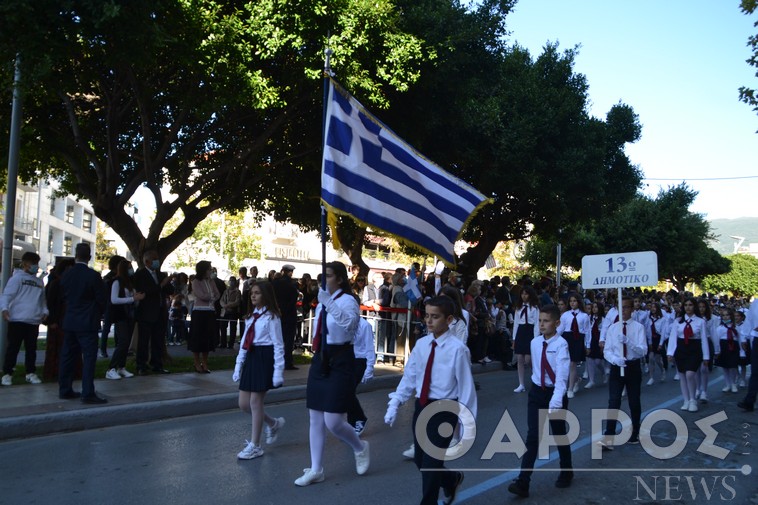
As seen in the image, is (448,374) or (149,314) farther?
(149,314)

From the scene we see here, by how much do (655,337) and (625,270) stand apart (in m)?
5.42

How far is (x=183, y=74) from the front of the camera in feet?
48.0

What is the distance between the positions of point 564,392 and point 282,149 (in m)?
14.3

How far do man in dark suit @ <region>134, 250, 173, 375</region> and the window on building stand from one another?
206 ft

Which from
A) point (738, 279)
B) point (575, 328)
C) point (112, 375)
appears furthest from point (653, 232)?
point (738, 279)

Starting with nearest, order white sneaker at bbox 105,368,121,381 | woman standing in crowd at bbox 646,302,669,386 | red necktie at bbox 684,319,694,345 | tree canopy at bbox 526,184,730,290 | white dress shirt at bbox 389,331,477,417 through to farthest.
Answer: white dress shirt at bbox 389,331,477,417 → white sneaker at bbox 105,368,121,381 → red necktie at bbox 684,319,694,345 → woman standing in crowd at bbox 646,302,669,386 → tree canopy at bbox 526,184,730,290

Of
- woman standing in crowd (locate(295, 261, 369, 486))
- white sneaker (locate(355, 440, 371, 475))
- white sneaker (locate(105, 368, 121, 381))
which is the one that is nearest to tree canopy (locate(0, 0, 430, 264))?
white sneaker (locate(105, 368, 121, 381))

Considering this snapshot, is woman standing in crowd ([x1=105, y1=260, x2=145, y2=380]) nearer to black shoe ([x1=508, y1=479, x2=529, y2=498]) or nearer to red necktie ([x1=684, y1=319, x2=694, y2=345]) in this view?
black shoe ([x1=508, y1=479, x2=529, y2=498])

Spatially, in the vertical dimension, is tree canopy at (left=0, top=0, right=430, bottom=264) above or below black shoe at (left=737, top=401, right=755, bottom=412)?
above

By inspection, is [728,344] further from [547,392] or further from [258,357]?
[258,357]

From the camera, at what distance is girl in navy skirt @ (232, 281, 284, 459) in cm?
664

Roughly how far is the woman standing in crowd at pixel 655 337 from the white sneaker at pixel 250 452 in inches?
354

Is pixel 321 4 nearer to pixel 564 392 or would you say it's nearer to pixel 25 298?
pixel 25 298

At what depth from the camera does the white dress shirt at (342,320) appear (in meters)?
5.97
